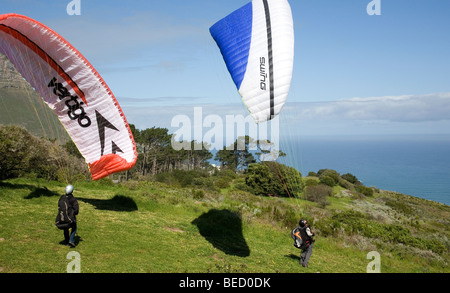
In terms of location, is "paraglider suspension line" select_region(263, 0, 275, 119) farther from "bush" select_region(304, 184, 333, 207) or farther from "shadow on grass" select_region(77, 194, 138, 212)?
"bush" select_region(304, 184, 333, 207)

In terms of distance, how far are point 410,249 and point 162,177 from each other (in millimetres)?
31404

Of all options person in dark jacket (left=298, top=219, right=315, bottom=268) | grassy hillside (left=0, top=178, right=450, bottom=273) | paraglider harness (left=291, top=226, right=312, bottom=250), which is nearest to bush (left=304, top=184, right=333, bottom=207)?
grassy hillside (left=0, top=178, right=450, bottom=273)

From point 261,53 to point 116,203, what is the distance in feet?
32.5

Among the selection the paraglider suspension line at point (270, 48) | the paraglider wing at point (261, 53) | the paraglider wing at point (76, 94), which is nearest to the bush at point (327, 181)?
the paraglider wing at point (261, 53)

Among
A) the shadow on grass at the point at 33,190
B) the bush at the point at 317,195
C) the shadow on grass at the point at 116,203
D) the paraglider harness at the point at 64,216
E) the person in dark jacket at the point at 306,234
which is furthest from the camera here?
the bush at the point at 317,195

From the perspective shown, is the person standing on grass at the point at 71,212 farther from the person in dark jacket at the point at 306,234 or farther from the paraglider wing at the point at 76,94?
the person in dark jacket at the point at 306,234

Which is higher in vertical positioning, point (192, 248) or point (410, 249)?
point (192, 248)

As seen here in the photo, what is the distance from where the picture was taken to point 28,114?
5704 inches

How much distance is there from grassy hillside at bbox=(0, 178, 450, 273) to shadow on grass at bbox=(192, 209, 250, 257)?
5 centimetres

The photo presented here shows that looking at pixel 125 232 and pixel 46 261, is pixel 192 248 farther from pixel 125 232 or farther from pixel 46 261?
pixel 46 261

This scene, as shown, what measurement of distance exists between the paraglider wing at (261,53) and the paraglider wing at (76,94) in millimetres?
4879

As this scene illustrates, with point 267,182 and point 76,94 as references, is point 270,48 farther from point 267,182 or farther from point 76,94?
point 267,182

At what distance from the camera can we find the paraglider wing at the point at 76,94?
412 inches
